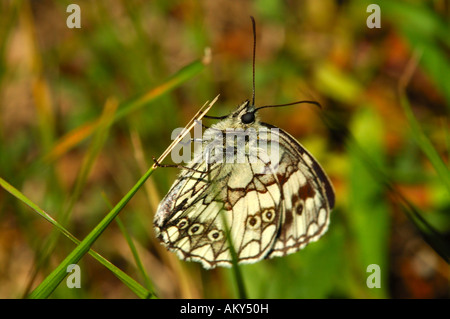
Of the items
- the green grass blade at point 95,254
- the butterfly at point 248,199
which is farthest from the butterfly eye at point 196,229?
the green grass blade at point 95,254

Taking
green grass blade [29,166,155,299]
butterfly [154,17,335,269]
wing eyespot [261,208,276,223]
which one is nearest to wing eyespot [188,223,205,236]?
butterfly [154,17,335,269]

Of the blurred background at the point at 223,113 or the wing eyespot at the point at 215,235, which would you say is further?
the blurred background at the point at 223,113

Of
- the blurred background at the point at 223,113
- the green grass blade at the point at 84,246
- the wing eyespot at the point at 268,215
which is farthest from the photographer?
the blurred background at the point at 223,113

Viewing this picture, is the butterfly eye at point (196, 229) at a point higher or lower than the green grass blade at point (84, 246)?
higher

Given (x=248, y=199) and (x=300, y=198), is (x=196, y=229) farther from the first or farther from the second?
(x=300, y=198)

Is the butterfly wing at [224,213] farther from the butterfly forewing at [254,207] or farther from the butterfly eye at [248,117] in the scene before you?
the butterfly eye at [248,117]

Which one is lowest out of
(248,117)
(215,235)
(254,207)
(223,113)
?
(215,235)

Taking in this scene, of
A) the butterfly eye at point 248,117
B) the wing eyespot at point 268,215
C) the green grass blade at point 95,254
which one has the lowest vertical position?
the green grass blade at point 95,254

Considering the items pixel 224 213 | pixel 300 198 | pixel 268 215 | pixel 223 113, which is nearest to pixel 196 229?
pixel 224 213
